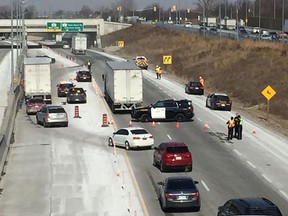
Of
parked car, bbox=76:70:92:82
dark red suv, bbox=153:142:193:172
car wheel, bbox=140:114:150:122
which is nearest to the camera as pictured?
dark red suv, bbox=153:142:193:172

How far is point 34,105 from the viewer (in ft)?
180

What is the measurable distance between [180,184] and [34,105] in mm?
31268

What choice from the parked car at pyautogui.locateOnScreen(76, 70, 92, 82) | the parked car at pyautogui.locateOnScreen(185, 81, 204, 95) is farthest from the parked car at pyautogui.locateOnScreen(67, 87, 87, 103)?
the parked car at pyautogui.locateOnScreen(76, 70, 92, 82)

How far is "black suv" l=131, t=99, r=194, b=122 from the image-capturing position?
50.1 metres

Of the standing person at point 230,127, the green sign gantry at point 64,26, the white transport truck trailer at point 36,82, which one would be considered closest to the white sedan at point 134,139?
the standing person at point 230,127

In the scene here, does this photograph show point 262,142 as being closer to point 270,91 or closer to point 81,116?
point 270,91

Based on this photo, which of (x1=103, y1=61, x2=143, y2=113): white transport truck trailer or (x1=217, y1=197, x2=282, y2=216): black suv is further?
(x1=103, y1=61, x2=143, y2=113): white transport truck trailer

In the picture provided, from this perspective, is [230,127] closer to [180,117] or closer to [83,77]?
[180,117]

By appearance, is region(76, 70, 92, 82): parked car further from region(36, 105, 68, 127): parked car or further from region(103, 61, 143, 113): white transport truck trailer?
region(36, 105, 68, 127): parked car

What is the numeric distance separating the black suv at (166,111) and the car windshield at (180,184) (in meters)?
24.3

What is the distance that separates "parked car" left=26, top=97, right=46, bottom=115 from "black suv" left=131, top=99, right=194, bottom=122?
Result: 29.5ft

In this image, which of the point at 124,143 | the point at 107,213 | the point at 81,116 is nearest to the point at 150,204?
the point at 107,213

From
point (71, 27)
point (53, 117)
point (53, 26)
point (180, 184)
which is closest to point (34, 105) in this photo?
point (53, 117)

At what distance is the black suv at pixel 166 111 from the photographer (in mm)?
50125
